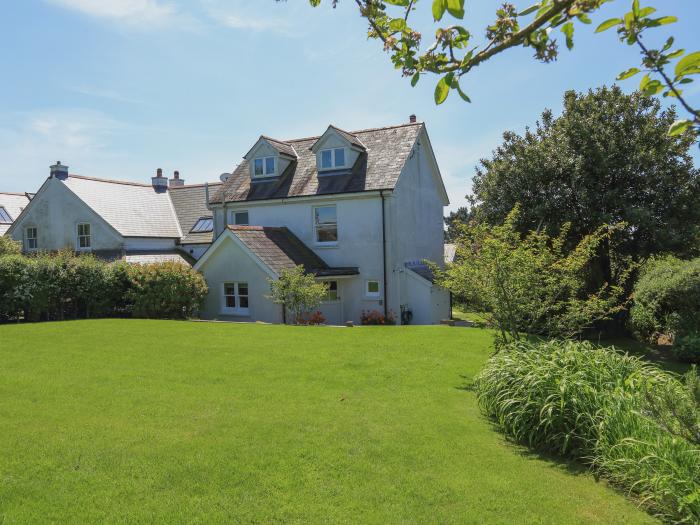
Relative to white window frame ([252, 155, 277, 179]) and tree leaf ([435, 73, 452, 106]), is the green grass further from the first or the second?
white window frame ([252, 155, 277, 179])

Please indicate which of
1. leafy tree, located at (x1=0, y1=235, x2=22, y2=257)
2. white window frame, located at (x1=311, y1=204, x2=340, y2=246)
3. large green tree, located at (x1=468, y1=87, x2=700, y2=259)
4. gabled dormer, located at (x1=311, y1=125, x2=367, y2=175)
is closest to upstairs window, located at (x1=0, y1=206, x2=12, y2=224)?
leafy tree, located at (x1=0, y1=235, x2=22, y2=257)

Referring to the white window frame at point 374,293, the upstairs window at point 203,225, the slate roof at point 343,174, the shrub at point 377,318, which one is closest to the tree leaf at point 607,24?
the shrub at point 377,318

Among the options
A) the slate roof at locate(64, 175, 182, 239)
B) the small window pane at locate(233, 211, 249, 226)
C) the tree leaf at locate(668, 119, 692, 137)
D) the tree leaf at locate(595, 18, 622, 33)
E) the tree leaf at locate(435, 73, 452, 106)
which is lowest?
the tree leaf at locate(668, 119, 692, 137)

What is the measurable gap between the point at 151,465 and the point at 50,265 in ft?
55.0

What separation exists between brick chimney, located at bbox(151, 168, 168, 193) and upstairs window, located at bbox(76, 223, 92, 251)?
637 cm

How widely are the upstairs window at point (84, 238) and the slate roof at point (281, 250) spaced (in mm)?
11800

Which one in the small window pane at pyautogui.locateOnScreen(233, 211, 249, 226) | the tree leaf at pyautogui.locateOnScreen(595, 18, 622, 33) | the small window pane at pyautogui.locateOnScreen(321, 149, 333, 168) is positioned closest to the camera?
the tree leaf at pyautogui.locateOnScreen(595, 18, 622, 33)

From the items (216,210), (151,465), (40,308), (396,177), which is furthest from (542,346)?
(216,210)

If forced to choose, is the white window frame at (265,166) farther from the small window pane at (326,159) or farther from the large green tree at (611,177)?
the large green tree at (611,177)

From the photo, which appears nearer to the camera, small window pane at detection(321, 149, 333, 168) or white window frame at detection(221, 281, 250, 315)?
white window frame at detection(221, 281, 250, 315)

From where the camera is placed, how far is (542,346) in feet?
32.0

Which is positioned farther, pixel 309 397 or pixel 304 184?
pixel 304 184

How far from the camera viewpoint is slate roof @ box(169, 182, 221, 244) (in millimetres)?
31250

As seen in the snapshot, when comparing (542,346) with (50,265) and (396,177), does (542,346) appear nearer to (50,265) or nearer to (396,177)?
(396,177)
